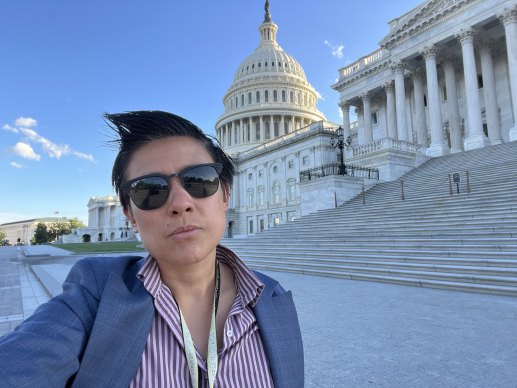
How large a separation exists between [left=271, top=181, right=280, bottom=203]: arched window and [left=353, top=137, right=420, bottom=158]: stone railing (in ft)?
101

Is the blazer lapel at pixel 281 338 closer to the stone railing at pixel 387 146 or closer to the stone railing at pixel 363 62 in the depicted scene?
the stone railing at pixel 387 146

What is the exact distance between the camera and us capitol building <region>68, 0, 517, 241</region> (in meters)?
24.4

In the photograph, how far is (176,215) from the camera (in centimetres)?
152

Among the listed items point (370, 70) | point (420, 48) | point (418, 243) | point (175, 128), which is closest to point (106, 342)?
point (175, 128)

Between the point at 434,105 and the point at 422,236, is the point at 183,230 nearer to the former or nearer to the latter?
the point at 422,236

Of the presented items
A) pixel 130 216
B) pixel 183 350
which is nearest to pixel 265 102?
pixel 130 216

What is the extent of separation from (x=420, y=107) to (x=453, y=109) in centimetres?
311

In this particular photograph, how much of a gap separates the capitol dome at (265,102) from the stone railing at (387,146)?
2029 inches

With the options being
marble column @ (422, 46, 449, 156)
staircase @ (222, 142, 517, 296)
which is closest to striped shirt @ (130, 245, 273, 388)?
staircase @ (222, 142, 517, 296)

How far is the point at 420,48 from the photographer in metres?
28.5

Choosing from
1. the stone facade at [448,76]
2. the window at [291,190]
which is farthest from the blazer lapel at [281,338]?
the window at [291,190]

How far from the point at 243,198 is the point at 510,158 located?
50.8 meters

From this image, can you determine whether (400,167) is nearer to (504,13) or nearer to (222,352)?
(504,13)

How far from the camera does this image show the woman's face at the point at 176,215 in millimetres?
1491
